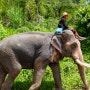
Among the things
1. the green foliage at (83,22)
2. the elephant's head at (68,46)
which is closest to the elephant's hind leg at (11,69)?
the elephant's head at (68,46)

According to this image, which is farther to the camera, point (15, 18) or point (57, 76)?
point (15, 18)

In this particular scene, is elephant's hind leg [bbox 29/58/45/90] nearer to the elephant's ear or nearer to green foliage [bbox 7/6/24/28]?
the elephant's ear

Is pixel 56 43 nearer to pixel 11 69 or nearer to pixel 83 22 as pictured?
pixel 11 69

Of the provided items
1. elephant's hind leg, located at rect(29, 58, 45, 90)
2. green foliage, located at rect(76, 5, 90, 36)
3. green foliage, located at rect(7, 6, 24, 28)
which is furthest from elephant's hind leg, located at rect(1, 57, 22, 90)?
green foliage, located at rect(7, 6, 24, 28)

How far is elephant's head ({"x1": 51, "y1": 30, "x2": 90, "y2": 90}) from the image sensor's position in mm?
7691

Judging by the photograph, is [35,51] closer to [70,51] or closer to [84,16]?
[70,51]

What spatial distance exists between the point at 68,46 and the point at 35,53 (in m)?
0.70

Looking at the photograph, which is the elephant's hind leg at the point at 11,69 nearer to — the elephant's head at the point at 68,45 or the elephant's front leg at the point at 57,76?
the elephant's front leg at the point at 57,76

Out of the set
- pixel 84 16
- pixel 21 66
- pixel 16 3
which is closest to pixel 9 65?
pixel 21 66

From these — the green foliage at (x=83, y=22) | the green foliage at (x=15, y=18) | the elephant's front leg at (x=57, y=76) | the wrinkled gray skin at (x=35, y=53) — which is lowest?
the green foliage at (x=15, y=18)

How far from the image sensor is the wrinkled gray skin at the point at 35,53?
758cm

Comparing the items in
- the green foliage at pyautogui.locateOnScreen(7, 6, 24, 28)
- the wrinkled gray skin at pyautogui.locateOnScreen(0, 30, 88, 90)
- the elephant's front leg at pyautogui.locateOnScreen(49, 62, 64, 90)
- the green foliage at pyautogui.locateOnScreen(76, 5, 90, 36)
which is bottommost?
the green foliage at pyautogui.locateOnScreen(7, 6, 24, 28)

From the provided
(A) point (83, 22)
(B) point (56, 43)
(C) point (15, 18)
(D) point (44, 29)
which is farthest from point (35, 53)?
(C) point (15, 18)

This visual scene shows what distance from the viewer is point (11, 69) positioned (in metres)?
7.55
